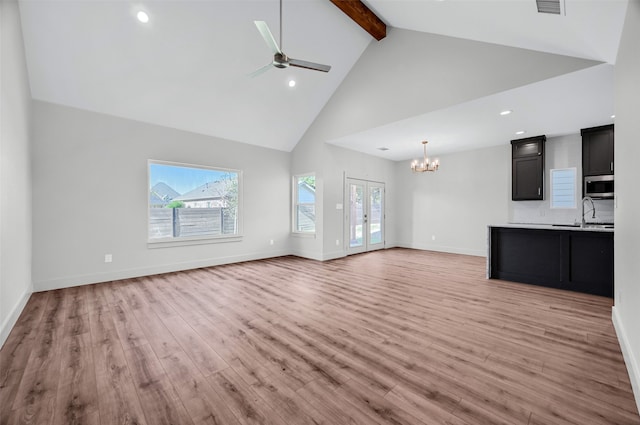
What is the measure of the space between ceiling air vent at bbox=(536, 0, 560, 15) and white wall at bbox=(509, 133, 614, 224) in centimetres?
423

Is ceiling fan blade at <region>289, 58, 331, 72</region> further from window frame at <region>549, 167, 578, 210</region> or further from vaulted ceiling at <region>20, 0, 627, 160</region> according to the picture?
window frame at <region>549, 167, 578, 210</region>

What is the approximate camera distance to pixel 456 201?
7.28 m

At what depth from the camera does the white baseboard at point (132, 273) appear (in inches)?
159

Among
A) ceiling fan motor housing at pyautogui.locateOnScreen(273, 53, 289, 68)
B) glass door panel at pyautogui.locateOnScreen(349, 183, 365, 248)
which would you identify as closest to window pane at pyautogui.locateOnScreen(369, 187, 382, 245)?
glass door panel at pyautogui.locateOnScreen(349, 183, 365, 248)

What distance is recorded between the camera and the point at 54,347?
2377 mm

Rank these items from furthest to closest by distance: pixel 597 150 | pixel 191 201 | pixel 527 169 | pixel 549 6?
pixel 527 169 < pixel 191 201 < pixel 597 150 < pixel 549 6

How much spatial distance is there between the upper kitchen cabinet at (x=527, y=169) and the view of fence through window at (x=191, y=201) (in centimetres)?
639

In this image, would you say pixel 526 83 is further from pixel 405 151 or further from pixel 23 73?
pixel 23 73

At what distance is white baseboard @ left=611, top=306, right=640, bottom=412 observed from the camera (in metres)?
1.70

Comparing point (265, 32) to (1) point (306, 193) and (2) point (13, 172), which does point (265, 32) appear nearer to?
(2) point (13, 172)

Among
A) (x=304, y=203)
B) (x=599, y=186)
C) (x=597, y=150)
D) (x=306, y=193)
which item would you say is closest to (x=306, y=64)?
(x=306, y=193)

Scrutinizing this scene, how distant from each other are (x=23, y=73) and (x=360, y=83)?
5139 mm

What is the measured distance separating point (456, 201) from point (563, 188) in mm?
2182

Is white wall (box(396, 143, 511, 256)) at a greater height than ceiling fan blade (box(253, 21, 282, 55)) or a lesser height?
lesser
